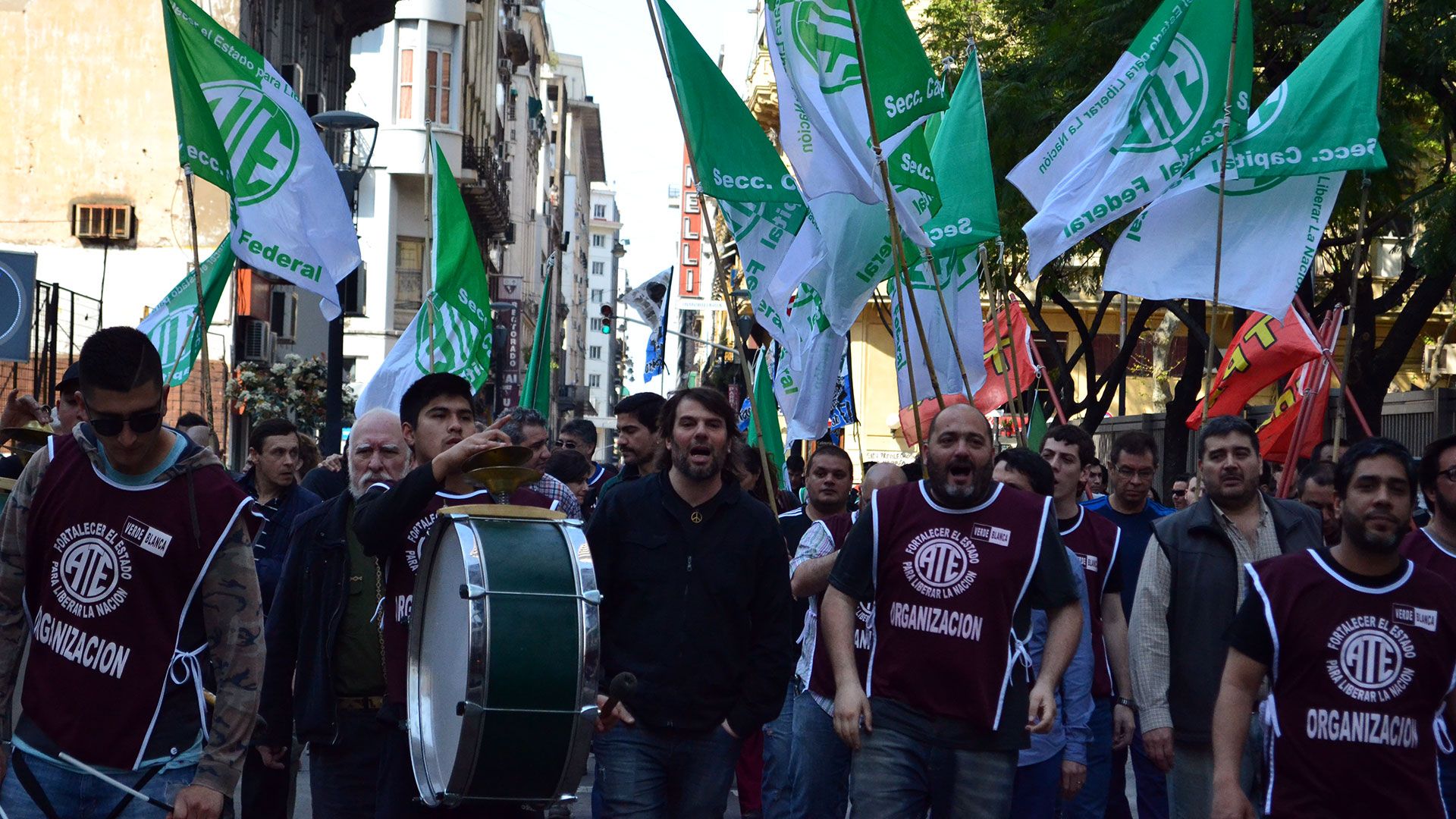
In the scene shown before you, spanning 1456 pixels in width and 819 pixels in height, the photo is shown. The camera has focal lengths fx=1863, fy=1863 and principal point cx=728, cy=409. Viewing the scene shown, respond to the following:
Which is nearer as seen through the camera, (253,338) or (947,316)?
(947,316)

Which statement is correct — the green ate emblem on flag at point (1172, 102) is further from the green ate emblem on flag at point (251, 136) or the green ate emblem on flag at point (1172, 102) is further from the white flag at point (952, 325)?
the green ate emblem on flag at point (251, 136)

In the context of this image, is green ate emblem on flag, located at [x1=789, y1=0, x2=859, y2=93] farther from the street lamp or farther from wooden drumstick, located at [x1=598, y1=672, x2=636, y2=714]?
the street lamp

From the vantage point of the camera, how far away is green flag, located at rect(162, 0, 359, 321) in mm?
10648

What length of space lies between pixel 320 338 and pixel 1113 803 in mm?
24193

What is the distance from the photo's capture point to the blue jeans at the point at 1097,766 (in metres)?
7.36

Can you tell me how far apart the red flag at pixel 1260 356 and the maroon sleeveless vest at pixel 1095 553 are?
5.25m

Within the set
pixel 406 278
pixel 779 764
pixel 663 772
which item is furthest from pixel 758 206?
pixel 406 278

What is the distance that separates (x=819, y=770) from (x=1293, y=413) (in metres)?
7.38

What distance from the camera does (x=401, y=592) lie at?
5.55 metres

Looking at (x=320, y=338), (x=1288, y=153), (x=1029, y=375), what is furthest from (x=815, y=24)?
(x=320, y=338)

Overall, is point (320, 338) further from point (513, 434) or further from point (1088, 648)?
point (1088, 648)

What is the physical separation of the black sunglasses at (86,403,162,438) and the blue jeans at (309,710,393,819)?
179 cm

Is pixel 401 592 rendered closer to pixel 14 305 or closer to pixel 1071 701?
pixel 1071 701

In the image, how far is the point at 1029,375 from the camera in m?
17.5
